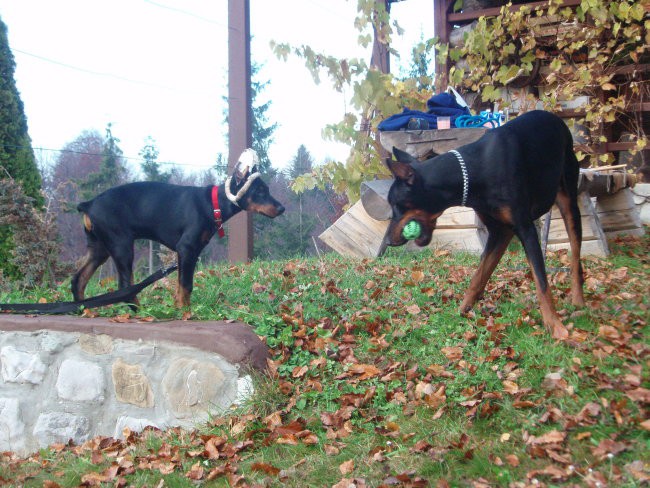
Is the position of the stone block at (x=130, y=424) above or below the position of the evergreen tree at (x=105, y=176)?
below

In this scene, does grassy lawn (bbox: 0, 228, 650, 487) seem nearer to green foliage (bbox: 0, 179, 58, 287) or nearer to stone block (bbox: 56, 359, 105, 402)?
stone block (bbox: 56, 359, 105, 402)

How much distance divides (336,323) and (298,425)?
1.26m

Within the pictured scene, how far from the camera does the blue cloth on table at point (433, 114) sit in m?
6.93

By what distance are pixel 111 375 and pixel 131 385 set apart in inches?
7.7

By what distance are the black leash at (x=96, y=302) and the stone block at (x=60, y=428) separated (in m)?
0.79

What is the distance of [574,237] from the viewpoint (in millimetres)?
4379

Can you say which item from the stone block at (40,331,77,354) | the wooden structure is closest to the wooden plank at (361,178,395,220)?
the wooden structure

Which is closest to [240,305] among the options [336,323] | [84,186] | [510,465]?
[336,323]

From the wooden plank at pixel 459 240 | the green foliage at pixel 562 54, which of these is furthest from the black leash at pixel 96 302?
the green foliage at pixel 562 54

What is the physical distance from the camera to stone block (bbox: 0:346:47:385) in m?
4.64

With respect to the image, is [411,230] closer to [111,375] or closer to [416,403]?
[416,403]

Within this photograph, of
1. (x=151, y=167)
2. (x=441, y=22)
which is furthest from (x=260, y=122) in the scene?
(x=441, y=22)

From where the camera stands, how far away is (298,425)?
355 centimetres

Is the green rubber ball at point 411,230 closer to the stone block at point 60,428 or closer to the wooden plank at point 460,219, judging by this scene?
the stone block at point 60,428
